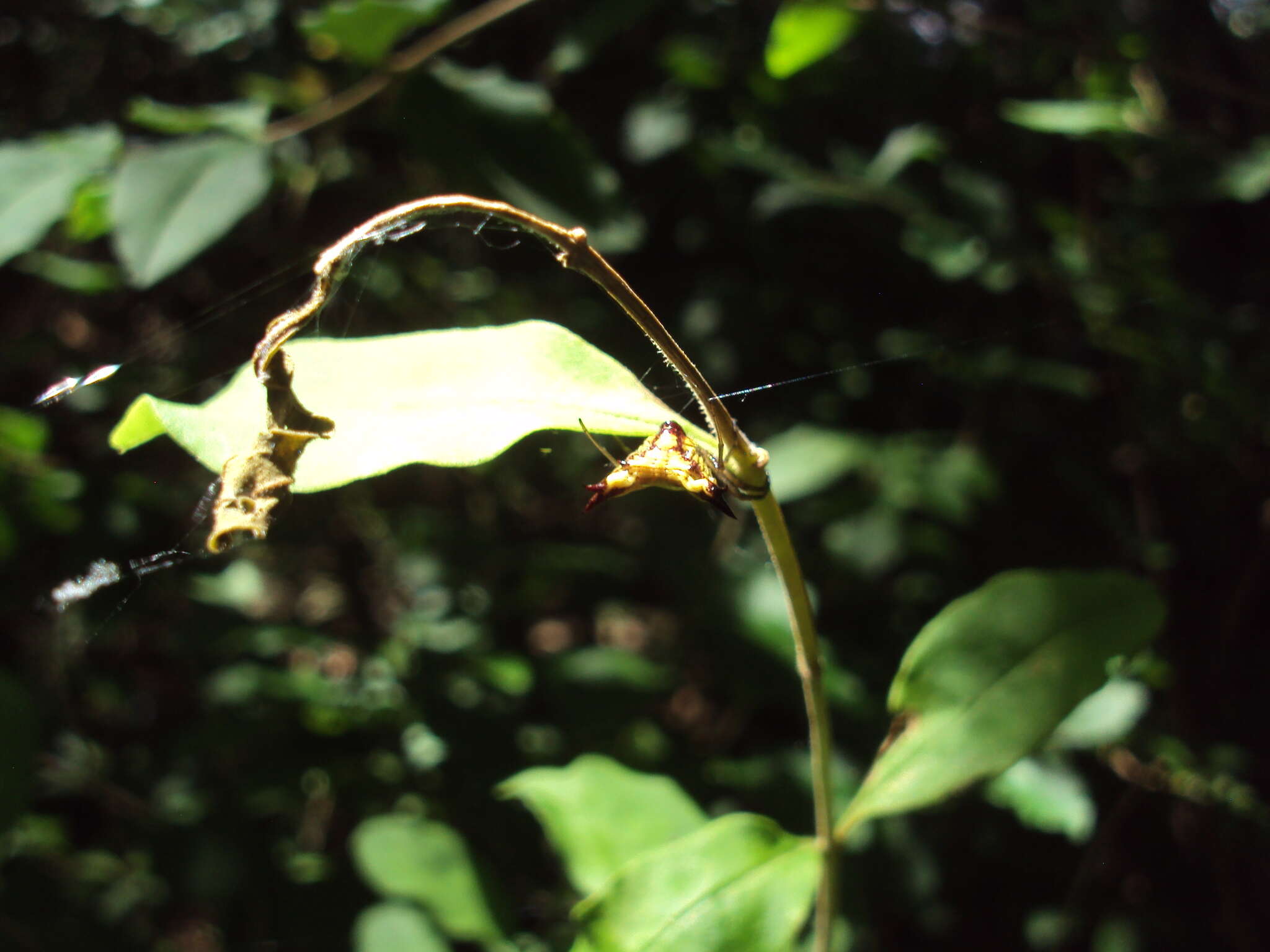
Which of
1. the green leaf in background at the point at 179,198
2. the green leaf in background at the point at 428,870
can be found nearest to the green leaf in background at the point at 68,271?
the green leaf in background at the point at 179,198

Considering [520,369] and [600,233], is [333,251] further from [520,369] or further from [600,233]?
[600,233]

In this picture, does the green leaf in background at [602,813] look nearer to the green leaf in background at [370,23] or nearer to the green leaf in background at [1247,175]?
the green leaf in background at [370,23]

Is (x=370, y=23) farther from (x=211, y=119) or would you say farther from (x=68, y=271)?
(x=68, y=271)

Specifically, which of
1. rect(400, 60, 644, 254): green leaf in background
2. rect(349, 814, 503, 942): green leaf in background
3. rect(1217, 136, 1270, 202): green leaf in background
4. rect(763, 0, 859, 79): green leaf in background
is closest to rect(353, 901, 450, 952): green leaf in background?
rect(349, 814, 503, 942): green leaf in background

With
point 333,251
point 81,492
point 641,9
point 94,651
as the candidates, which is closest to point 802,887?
point 333,251

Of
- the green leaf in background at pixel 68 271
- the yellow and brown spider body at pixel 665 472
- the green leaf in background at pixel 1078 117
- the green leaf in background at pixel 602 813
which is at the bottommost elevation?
the green leaf in background at pixel 602 813
